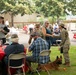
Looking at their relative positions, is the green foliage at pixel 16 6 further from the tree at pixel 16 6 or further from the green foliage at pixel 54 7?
the green foliage at pixel 54 7

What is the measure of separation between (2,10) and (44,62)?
40950 mm

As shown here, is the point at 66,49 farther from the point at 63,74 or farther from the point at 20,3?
the point at 20,3

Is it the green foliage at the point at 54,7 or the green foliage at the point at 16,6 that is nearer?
the green foliage at the point at 16,6

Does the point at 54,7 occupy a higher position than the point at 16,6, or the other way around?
the point at 16,6

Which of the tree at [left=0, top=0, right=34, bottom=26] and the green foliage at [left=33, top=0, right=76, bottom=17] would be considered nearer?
the tree at [left=0, top=0, right=34, bottom=26]

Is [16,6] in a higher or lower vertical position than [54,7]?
higher

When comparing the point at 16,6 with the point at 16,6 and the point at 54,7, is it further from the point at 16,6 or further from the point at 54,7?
the point at 54,7

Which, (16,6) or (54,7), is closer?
(16,6)

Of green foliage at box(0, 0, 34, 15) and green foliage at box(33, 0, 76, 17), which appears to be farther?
green foliage at box(33, 0, 76, 17)

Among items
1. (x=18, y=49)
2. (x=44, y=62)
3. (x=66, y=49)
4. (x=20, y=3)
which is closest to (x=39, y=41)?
(x=44, y=62)

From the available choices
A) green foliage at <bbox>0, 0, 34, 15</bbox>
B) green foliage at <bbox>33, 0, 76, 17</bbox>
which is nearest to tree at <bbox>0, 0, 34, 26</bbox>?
green foliage at <bbox>0, 0, 34, 15</bbox>

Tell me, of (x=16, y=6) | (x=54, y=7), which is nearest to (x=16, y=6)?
(x=16, y=6)

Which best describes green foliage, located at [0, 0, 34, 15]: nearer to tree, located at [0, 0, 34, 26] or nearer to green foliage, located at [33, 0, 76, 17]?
tree, located at [0, 0, 34, 26]

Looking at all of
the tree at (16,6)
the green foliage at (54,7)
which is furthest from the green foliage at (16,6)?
the green foliage at (54,7)
